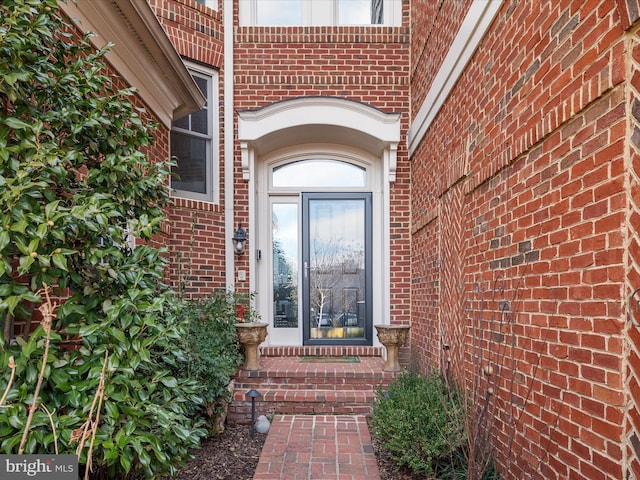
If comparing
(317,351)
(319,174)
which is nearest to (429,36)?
(319,174)

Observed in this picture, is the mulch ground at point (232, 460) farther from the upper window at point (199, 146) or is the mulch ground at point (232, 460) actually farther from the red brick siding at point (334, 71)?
the upper window at point (199, 146)

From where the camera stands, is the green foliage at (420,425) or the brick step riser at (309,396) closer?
the green foliage at (420,425)

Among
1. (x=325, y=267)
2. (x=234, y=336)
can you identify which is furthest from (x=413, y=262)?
(x=234, y=336)

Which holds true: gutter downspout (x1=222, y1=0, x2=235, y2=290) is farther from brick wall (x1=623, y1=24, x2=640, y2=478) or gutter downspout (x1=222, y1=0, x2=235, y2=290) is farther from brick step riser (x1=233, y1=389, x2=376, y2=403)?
brick wall (x1=623, y1=24, x2=640, y2=478)

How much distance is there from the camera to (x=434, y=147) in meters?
4.39

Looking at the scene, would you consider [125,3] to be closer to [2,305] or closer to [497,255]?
[2,305]

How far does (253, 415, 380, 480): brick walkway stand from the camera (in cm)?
305

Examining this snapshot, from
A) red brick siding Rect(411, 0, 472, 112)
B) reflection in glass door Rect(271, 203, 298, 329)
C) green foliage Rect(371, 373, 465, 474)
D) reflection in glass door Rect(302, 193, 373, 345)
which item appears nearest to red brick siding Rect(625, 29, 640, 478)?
green foliage Rect(371, 373, 465, 474)

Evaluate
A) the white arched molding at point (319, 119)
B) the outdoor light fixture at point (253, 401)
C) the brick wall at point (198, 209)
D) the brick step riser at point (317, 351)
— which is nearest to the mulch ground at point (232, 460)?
the outdoor light fixture at point (253, 401)

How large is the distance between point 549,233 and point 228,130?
462 cm

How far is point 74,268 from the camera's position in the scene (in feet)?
6.57

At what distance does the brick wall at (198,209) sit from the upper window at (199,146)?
0.11 metres

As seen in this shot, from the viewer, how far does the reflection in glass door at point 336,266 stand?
589 cm

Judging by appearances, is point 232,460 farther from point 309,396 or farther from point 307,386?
point 307,386
